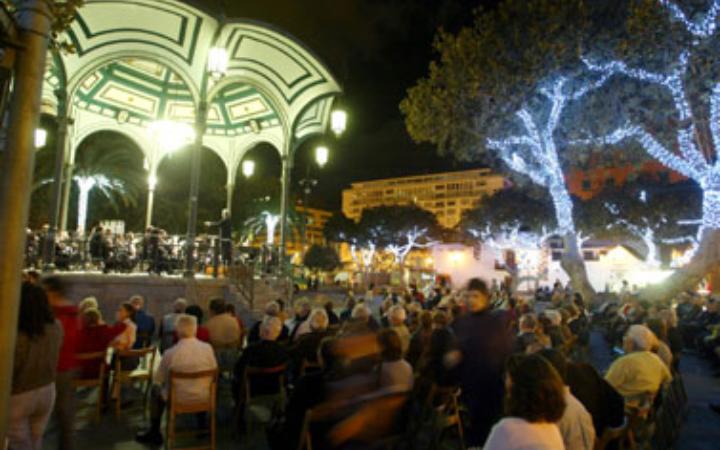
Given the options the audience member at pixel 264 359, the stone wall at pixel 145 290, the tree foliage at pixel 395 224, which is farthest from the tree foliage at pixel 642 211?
the audience member at pixel 264 359

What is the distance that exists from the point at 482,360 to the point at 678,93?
1194 cm

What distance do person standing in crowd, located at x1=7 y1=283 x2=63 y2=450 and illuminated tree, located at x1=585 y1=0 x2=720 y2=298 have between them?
13.3 metres

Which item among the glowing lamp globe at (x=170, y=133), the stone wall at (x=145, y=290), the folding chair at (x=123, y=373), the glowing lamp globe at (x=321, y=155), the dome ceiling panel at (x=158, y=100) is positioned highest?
the dome ceiling panel at (x=158, y=100)

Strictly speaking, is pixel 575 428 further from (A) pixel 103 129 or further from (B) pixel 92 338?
(A) pixel 103 129

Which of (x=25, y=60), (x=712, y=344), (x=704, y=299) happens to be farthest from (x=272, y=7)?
(x=704, y=299)

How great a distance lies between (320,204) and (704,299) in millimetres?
97857

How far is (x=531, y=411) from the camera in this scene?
2.22 metres

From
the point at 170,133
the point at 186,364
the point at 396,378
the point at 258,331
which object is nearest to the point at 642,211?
the point at 170,133

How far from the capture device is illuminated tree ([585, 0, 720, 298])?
11.5m

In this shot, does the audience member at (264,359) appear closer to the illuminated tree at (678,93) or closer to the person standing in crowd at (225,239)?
the person standing in crowd at (225,239)

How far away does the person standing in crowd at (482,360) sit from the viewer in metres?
3.85

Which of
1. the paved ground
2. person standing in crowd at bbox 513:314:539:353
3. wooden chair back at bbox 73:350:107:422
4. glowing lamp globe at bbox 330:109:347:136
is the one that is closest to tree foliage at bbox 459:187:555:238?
glowing lamp globe at bbox 330:109:347:136

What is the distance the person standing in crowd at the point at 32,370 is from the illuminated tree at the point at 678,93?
1329 centimetres

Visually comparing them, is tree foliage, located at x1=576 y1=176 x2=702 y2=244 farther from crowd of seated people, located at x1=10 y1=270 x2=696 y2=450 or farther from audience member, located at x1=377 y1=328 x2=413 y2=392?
audience member, located at x1=377 y1=328 x2=413 y2=392
